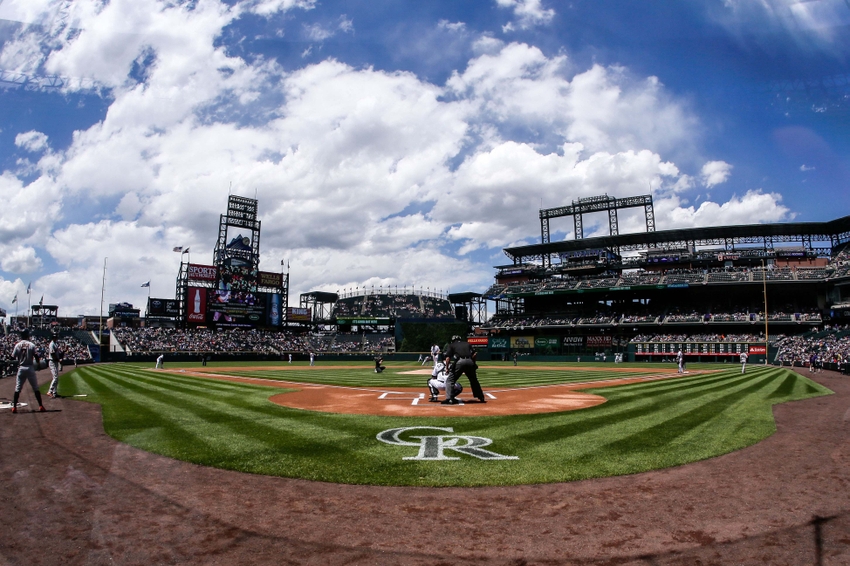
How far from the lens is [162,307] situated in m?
76.6

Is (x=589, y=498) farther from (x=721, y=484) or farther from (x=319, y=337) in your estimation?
(x=319, y=337)

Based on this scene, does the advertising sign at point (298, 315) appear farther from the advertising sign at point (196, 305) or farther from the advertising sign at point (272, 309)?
the advertising sign at point (196, 305)

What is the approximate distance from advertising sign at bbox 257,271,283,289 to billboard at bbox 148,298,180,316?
643 inches

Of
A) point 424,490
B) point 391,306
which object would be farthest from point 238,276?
point 424,490

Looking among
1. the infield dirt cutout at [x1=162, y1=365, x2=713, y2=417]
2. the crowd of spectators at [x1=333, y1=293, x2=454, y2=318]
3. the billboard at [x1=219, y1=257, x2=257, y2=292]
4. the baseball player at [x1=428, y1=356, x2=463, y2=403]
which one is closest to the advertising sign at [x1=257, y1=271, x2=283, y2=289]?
the billboard at [x1=219, y1=257, x2=257, y2=292]

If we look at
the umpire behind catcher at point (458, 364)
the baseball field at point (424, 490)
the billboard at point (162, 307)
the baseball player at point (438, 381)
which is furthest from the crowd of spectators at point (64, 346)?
the umpire behind catcher at point (458, 364)

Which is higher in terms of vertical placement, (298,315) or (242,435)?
(298,315)

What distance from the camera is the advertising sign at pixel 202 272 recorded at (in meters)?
63.5

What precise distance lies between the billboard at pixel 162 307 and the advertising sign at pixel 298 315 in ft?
58.0

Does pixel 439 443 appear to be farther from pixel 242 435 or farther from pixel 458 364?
pixel 458 364

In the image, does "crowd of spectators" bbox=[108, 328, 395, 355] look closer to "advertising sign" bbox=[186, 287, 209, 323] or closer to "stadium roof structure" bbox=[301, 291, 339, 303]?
"advertising sign" bbox=[186, 287, 209, 323]

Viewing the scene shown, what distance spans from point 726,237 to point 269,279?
60.8 m

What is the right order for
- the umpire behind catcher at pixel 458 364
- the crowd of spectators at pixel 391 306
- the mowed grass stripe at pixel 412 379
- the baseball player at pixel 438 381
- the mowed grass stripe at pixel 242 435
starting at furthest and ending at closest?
1. the crowd of spectators at pixel 391 306
2. the mowed grass stripe at pixel 412 379
3. the baseball player at pixel 438 381
4. the umpire behind catcher at pixel 458 364
5. the mowed grass stripe at pixel 242 435

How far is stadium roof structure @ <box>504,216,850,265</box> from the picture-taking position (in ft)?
193
